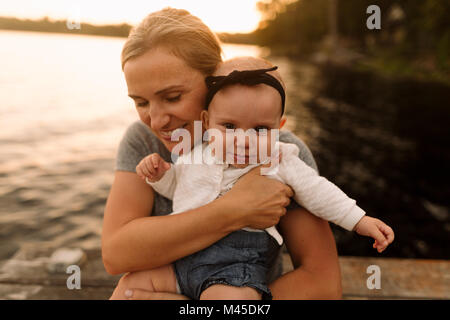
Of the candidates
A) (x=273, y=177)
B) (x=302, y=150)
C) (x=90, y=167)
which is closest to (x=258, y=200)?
(x=273, y=177)

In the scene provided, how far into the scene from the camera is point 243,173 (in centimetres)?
171

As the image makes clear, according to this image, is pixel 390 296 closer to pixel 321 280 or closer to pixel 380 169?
pixel 321 280

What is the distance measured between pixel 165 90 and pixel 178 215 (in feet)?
1.84

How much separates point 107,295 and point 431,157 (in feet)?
28.9

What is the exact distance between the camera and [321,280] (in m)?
1.68

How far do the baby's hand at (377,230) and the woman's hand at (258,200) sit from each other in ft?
1.10

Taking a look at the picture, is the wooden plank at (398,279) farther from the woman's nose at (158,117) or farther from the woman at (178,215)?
the woman's nose at (158,117)

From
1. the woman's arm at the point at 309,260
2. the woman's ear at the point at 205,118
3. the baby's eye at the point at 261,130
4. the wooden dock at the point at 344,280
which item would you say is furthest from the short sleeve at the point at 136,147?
the wooden dock at the point at 344,280

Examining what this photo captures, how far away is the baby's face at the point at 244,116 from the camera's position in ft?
5.26

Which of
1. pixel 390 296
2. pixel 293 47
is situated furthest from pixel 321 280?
pixel 293 47

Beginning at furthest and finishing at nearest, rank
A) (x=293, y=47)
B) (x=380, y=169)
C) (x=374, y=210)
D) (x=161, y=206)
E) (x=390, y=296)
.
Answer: (x=293, y=47)
(x=380, y=169)
(x=374, y=210)
(x=390, y=296)
(x=161, y=206)

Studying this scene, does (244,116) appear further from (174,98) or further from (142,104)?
(142,104)

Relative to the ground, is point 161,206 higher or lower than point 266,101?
lower

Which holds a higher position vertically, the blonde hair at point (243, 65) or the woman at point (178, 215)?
the blonde hair at point (243, 65)
